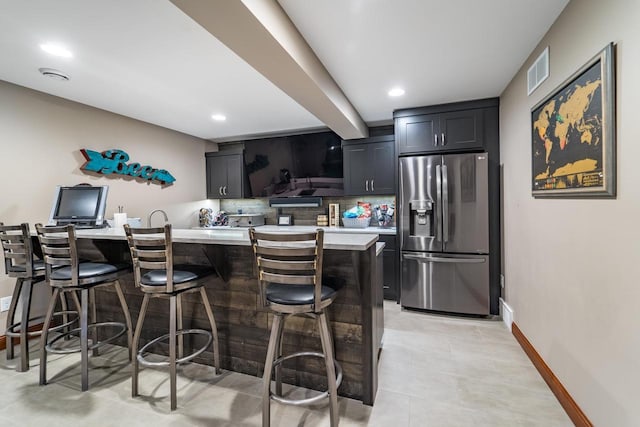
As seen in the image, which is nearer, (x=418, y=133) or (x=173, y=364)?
(x=173, y=364)

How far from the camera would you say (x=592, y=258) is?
1.52m

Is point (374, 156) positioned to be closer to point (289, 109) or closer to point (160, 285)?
point (289, 109)

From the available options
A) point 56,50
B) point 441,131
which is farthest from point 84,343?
point 441,131

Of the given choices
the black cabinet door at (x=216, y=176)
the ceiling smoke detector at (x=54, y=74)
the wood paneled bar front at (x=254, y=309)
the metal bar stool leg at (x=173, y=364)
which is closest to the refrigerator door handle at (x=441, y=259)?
the wood paneled bar front at (x=254, y=309)

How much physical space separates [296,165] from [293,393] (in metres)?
3.32

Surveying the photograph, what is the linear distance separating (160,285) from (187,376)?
0.83 meters

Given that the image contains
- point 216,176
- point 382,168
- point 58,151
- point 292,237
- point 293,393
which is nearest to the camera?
point 292,237

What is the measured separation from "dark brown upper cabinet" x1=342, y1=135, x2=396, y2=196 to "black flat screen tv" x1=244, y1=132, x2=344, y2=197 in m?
0.14

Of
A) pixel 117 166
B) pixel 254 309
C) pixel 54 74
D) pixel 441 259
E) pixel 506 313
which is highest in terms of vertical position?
pixel 54 74

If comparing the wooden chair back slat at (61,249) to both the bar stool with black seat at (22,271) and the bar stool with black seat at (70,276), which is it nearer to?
the bar stool with black seat at (70,276)

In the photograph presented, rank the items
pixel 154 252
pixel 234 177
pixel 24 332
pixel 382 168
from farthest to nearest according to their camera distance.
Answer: pixel 234 177 → pixel 382 168 → pixel 24 332 → pixel 154 252

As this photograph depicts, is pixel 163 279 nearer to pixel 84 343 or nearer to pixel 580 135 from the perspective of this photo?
pixel 84 343

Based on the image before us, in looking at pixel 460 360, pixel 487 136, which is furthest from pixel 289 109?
pixel 460 360

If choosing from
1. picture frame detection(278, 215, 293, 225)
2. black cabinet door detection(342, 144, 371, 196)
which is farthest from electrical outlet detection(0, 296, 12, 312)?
black cabinet door detection(342, 144, 371, 196)
